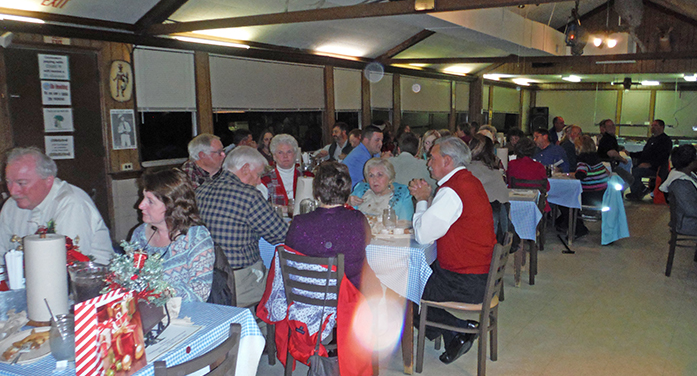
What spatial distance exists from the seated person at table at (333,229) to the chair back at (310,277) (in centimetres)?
9

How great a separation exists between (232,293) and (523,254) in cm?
351

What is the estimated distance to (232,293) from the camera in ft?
8.79

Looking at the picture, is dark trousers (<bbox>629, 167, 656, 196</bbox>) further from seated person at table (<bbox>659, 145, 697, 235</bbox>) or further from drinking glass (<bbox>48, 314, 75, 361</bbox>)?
drinking glass (<bbox>48, 314, 75, 361</bbox>)

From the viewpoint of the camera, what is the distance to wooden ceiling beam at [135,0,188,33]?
582 centimetres

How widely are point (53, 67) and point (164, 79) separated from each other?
1308mm

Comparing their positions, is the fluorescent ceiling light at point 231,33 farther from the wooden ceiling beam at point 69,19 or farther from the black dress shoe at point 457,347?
the black dress shoe at point 457,347

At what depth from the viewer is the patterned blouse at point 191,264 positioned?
2.29 metres

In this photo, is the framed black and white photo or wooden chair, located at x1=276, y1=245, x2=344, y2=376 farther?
the framed black and white photo

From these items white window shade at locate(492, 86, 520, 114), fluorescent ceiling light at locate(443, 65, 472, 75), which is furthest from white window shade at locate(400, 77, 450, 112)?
white window shade at locate(492, 86, 520, 114)

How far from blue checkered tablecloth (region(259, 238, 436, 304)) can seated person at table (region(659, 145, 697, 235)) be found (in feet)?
10.2

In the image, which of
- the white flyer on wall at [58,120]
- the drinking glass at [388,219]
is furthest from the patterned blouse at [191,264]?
the white flyer on wall at [58,120]

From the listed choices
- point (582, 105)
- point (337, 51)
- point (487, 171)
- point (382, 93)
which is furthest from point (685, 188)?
point (582, 105)

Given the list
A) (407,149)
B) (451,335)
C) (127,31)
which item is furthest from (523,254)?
(127,31)

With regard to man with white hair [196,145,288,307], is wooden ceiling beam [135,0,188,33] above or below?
above
